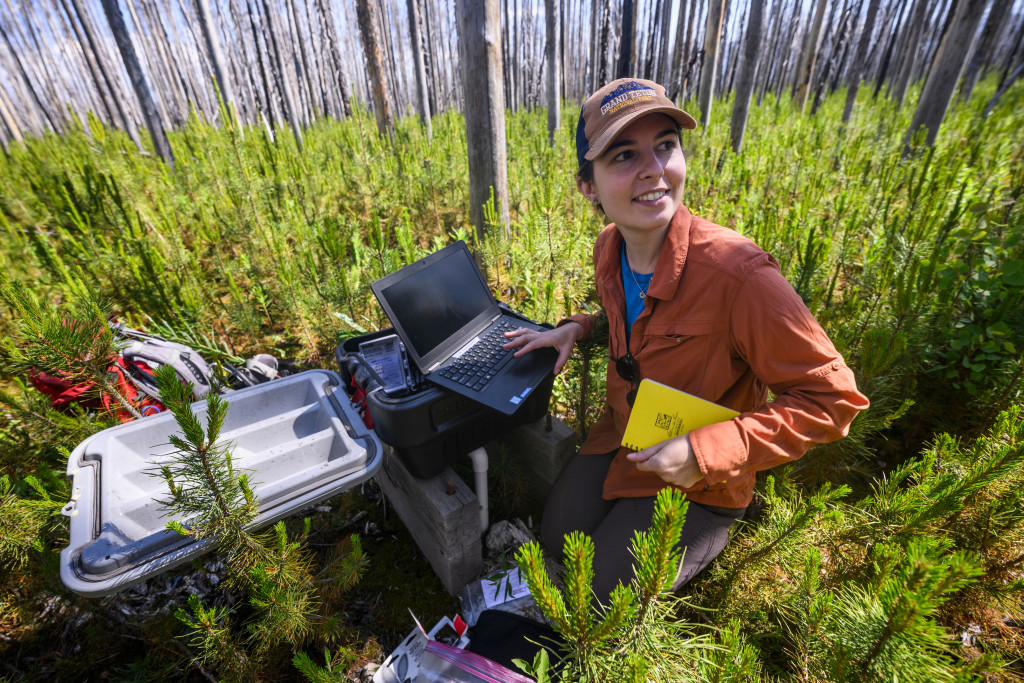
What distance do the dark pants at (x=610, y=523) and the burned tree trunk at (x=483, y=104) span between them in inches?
73.0

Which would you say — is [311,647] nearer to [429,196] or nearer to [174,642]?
[174,642]

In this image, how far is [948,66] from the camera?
11.6 ft

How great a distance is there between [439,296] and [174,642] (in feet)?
4.88

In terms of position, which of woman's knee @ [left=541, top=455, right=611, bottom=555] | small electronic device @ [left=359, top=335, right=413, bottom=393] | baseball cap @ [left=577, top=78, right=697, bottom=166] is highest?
baseball cap @ [left=577, top=78, right=697, bottom=166]

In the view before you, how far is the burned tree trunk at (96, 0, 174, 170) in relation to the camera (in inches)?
180

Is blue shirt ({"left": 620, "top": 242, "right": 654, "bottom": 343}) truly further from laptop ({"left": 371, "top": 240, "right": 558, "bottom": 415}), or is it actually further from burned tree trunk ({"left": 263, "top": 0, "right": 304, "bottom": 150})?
burned tree trunk ({"left": 263, "top": 0, "right": 304, "bottom": 150})

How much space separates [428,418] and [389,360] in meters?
0.44

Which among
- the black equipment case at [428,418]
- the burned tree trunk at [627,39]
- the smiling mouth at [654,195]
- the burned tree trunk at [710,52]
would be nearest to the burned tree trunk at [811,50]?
the burned tree trunk at [710,52]

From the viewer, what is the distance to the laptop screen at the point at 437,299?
4.38ft

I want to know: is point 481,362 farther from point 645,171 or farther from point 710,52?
point 710,52

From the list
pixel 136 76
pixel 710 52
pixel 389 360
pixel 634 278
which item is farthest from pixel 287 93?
pixel 634 278

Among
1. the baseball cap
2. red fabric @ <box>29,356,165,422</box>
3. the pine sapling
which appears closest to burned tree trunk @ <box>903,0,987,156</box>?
the baseball cap

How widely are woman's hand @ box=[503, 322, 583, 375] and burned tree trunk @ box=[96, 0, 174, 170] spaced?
567 cm

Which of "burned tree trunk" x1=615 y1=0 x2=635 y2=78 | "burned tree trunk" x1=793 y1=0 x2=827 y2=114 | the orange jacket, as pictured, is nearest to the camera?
the orange jacket
